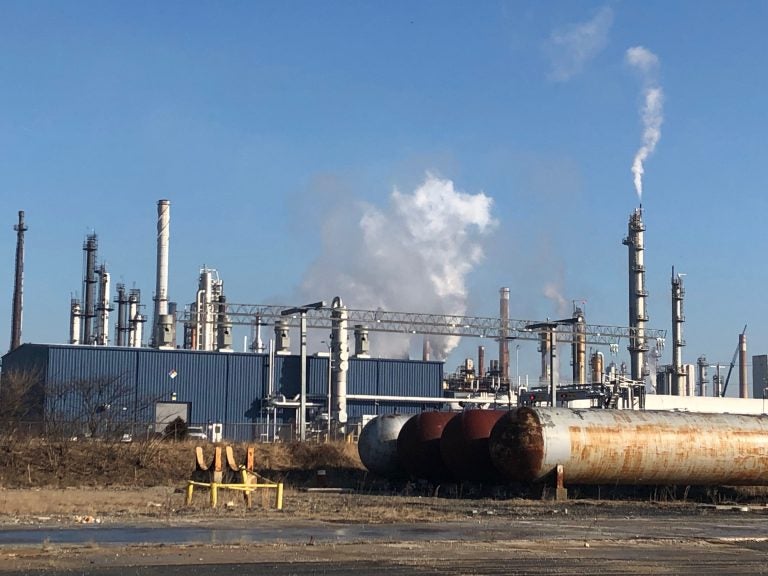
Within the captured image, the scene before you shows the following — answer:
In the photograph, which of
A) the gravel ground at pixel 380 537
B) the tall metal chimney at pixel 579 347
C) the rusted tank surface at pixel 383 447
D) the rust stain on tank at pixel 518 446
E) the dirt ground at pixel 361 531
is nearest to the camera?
the gravel ground at pixel 380 537

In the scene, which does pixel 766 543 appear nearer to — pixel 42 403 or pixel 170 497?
pixel 170 497

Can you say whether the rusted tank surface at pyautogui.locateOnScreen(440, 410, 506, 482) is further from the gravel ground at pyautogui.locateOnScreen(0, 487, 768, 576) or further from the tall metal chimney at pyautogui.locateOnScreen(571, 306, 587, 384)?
the tall metal chimney at pyautogui.locateOnScreen(571, 306, 587, 384)

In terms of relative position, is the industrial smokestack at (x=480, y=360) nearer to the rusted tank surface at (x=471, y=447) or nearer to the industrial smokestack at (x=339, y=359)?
the industrial smokestack at (x=339, y=359)

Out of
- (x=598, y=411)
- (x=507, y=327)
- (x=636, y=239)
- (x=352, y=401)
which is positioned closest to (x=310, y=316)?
(x=352, y=401)

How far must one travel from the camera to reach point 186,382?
60.0 m

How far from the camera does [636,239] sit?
253ft

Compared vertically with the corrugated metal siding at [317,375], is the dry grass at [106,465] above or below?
below

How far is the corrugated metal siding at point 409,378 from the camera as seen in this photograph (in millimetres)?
65812

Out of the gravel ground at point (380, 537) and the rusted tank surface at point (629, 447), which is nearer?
the gravel ground at point (380, 537)

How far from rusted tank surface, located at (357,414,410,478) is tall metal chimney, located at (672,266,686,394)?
48990 mm

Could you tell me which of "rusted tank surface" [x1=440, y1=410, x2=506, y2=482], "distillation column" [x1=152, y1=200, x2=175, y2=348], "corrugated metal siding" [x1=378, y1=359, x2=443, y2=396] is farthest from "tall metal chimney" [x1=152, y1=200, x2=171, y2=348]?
"rusted tank surface" [x1=440, y1=410, x2=506, y2=482]

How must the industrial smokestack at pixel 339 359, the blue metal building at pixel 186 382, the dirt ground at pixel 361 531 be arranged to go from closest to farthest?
the dirt ground at pixel 361 531
the blue metal building at pixel 186 382
the industrial smokestack at pixel 339 359

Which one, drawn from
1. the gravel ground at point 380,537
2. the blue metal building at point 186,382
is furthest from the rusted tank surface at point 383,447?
the blue metal building at point 186,382

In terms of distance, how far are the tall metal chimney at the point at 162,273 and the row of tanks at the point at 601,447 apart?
3285 centimetres
